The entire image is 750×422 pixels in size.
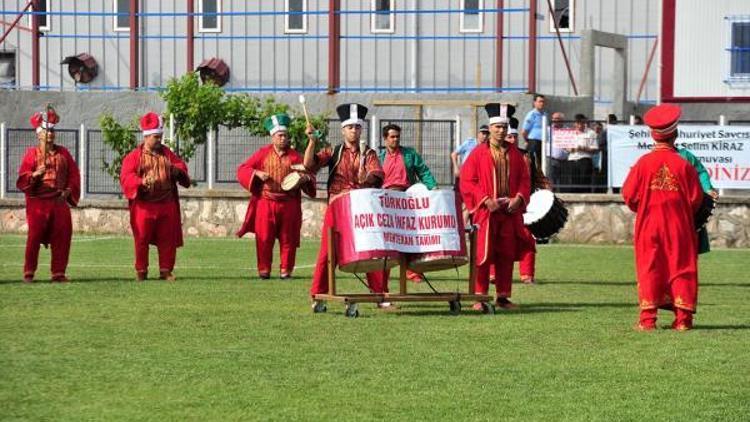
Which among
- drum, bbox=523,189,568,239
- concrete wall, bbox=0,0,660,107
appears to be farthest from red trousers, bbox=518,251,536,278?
concrete wall, bbox=0,0,660,107

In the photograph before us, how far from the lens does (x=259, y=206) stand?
21.5 metres

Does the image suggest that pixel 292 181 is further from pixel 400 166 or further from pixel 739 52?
pixel 739 52

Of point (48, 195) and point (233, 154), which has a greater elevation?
point (233, 154)

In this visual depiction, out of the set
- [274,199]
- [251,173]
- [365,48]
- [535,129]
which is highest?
[365,48]

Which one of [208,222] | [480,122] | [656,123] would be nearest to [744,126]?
[480,122]

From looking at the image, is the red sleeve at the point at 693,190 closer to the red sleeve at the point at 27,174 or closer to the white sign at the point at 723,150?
the red sleeve at the point at 27,174

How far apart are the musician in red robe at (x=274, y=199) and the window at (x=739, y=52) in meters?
16.1

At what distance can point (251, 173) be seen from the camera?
69.3ft

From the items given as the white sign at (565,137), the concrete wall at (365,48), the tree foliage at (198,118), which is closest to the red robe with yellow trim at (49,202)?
the tree foliage at (198,118)

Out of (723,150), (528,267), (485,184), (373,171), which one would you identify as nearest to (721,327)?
(485,184)

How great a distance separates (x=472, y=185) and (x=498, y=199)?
0.28 meters

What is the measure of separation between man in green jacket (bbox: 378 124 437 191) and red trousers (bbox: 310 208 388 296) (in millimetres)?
1752

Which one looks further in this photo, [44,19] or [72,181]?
[44,19]

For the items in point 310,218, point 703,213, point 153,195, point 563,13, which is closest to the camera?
point 703,213
